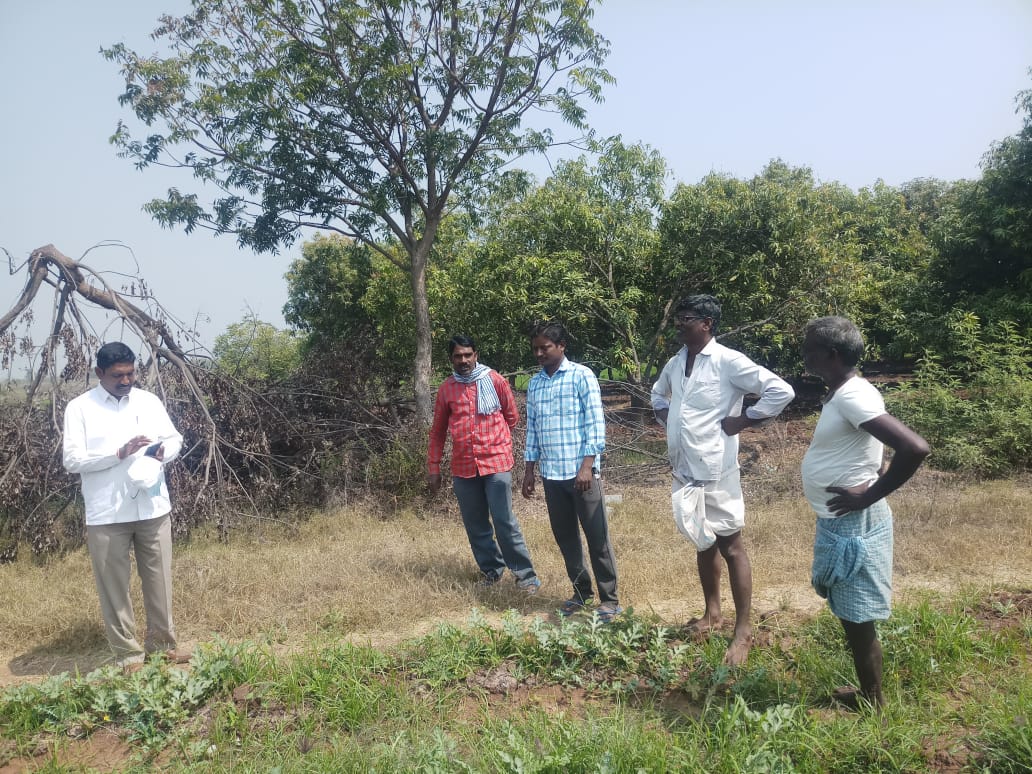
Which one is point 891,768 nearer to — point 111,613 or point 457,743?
point 457,743

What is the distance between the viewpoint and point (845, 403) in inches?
99.7

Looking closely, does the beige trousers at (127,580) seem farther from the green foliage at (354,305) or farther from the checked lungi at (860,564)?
the green foliage at (354,305)

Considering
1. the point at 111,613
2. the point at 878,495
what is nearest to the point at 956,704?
Answer: the point at 878,495

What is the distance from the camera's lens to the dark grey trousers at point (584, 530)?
13.0 feet

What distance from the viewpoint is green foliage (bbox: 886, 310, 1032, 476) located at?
724cm

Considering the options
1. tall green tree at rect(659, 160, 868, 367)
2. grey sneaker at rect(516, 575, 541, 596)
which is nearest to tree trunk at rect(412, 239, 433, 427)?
grey sneaker at rect(516, 575, 541, 596)

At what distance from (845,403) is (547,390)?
6.02 ft

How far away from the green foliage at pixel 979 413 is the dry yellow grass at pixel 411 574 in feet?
2.63

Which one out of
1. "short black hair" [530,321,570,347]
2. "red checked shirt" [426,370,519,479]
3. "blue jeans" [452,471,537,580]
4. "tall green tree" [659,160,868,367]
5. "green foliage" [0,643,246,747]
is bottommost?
"green foliage" [0,643,246,747]

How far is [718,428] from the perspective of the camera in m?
3.37

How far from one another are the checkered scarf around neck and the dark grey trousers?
0.73m

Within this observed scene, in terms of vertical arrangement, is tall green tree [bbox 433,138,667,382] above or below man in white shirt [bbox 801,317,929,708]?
above

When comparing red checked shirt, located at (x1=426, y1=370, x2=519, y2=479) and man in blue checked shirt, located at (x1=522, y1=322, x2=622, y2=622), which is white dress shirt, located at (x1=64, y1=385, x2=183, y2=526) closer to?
red checked shirt, located at (x1=426, y1=370, x2=519, y2=479)

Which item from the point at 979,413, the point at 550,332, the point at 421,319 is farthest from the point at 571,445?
the point at 979,413
